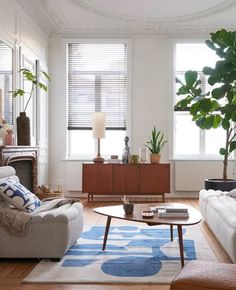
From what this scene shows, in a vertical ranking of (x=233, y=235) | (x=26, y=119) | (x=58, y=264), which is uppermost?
(x=26, y=119)

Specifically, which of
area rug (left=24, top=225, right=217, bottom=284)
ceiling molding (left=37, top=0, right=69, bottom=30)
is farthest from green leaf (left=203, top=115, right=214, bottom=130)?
ceiling molding (left=37, top=0, right=69, bottom=30)

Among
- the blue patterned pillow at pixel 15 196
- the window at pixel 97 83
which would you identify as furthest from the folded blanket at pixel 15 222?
the window at pixel 97 83

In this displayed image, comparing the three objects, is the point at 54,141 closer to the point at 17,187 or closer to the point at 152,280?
the point at 17,187

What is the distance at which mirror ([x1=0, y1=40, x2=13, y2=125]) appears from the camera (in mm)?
4973

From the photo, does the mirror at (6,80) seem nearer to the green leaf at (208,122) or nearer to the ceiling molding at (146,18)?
the ceiling molding at (146,18)

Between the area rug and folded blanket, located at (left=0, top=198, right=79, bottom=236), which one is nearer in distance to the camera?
the area rug

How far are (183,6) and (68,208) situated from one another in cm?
375

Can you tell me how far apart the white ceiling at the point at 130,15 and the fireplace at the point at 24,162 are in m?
1.98

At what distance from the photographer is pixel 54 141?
24.6 feet

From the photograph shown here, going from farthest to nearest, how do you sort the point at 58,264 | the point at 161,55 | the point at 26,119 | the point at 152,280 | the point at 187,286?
the point at 161,55 < the point at 26,119 < the point at 58,264 < the point at 152,280 < the point at 187,286

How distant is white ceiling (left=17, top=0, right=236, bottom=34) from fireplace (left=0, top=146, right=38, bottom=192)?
1.98 m

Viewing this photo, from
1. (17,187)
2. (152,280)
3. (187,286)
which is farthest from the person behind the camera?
(17,187)

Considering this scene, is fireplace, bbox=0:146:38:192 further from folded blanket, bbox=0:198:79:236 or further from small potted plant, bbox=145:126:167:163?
small potted plant, bbox=145:126:167:163

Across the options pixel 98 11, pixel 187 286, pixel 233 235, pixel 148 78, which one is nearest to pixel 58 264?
pixel 233 235
